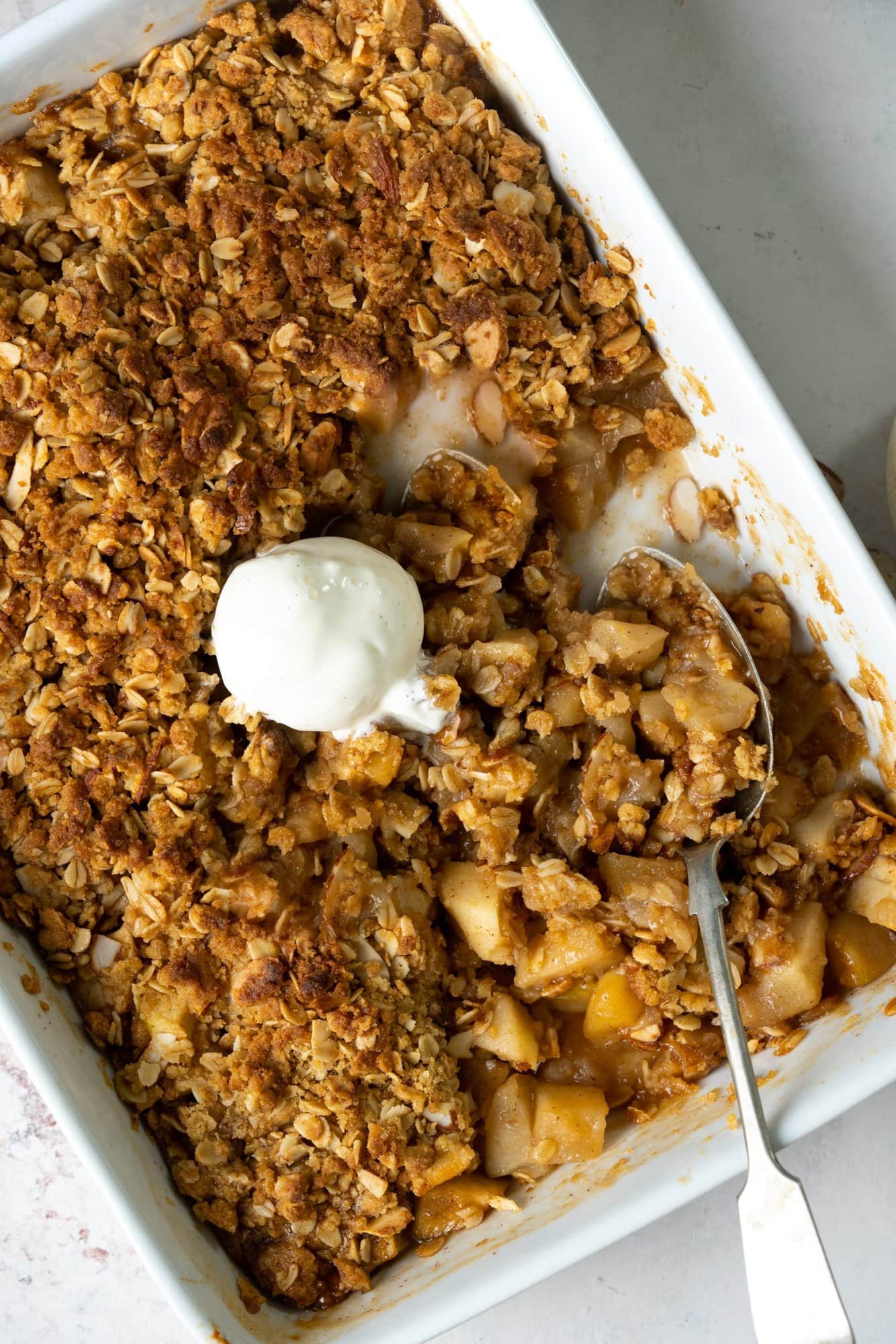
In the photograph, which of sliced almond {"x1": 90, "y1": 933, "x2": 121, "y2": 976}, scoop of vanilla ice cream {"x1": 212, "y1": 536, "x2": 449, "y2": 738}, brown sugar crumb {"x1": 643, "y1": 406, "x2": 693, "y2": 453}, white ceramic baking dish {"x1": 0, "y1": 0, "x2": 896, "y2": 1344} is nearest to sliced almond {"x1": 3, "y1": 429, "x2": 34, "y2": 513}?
scoop of vanilla ice cream {"x1": 212, "y1": 536, "x2": 449, "y2": 738}

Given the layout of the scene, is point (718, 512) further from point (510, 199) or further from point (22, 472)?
point (22, 472)

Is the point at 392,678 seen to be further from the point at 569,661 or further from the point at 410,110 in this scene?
the point at 410,110

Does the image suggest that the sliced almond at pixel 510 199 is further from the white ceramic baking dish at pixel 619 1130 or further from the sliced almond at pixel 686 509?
the sliced almond at pixel 686 509

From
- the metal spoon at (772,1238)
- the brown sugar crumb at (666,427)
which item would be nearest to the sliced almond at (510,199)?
the brown sugar crumb at (666,427)

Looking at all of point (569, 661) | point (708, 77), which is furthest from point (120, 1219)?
point (708, 77)

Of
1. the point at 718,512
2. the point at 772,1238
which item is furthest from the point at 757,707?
the point at 772,1238

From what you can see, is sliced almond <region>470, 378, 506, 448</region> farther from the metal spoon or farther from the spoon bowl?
the metal spoon
